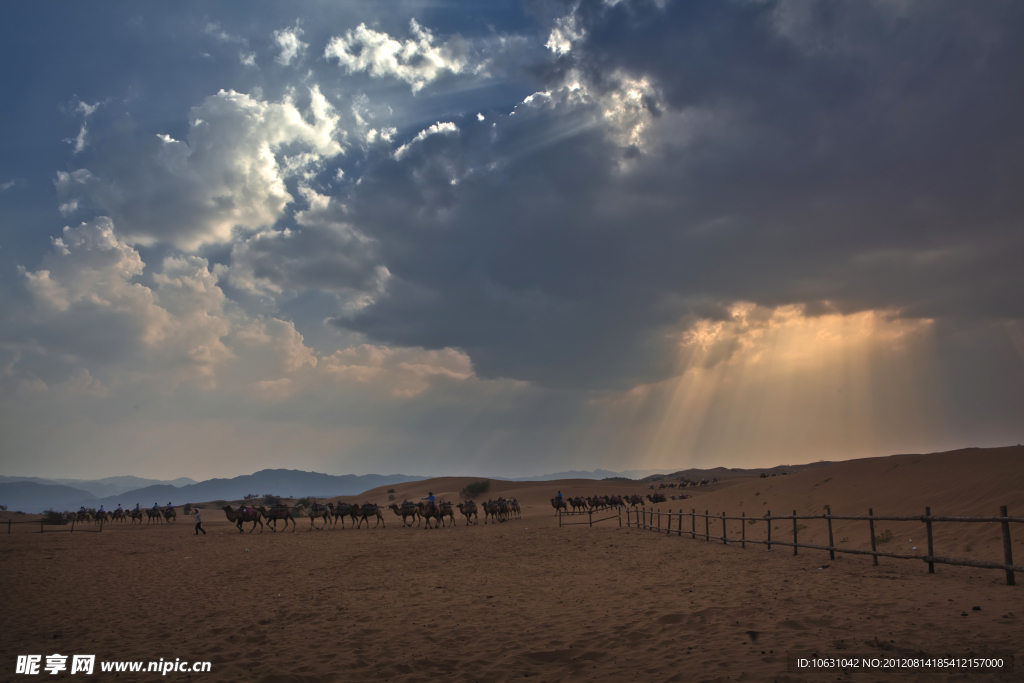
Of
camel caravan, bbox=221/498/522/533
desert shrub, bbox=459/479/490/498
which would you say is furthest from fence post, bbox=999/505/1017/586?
desert shrub, bbox=459/479/490/498

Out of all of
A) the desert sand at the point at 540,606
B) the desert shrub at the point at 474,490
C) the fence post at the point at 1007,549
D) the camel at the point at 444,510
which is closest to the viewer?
the desert sand at the point at 540,606

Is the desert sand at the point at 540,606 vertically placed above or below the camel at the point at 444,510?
above

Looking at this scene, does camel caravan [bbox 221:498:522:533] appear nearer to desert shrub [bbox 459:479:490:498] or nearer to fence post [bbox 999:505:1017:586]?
fence post [bbox 999:505:1017:586]

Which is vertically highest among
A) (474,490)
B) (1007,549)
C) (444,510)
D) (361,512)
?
(1007,549)

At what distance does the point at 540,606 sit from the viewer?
12.1 metres

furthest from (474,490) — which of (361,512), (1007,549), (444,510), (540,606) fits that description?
(1007,549)

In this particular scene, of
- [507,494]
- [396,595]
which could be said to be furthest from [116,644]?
[507,494]

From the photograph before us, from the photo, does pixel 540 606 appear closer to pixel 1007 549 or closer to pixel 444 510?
pixel 1007 549

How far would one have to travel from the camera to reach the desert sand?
8133 mm

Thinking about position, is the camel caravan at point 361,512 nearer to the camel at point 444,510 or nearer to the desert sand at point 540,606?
the camel at point 444,510

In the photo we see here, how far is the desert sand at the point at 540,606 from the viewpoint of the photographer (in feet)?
26.7

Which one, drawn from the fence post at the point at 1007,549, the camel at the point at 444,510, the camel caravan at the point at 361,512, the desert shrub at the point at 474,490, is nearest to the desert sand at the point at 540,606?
the fence post at the point at 1007,549

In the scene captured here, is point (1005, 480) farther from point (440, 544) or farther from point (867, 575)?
point (440, 544)

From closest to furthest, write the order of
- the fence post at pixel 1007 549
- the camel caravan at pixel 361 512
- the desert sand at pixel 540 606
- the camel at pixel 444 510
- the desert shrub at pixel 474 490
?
the desert sand at pixel 540 606, the fence post at pixel 1007 549, the camel caravan at pixel 361 512, the camel at pixel 444 510, the desert shrub at pixel 474 490
